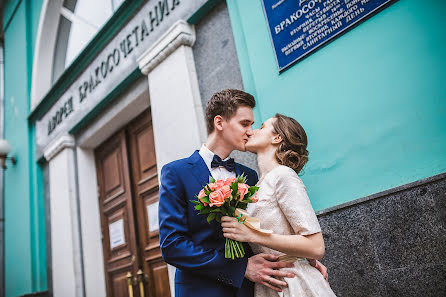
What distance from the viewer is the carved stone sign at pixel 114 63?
432 centimetres

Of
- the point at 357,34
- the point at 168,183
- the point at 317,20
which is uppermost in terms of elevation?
the point at 317,20

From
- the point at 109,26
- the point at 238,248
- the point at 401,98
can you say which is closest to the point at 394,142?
the point at 401,98

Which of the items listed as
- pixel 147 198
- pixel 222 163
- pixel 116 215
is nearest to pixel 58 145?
pixel 116 215

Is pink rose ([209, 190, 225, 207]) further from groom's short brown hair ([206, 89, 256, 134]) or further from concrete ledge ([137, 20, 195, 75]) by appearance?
concrete ledge ([137, 20, 195, 75])

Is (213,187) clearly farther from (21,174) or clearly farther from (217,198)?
(21,174)

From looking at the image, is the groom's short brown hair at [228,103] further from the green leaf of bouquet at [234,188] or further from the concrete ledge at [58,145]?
the concrete ledge at [58,145]

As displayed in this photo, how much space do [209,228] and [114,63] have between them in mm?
3711

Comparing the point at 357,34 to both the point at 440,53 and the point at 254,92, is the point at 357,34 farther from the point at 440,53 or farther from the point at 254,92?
the point at 254,92

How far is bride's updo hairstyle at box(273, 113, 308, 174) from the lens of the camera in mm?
2119

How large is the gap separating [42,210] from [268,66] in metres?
5.14

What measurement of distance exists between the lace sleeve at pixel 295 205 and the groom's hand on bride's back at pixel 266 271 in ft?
0.64

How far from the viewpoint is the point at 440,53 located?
2.22 m

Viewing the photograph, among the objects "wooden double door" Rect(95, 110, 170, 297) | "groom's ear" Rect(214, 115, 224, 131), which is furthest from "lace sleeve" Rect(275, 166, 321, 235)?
"wooden double door" Rect(95, 110, 170, 297)

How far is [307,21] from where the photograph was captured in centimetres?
289
